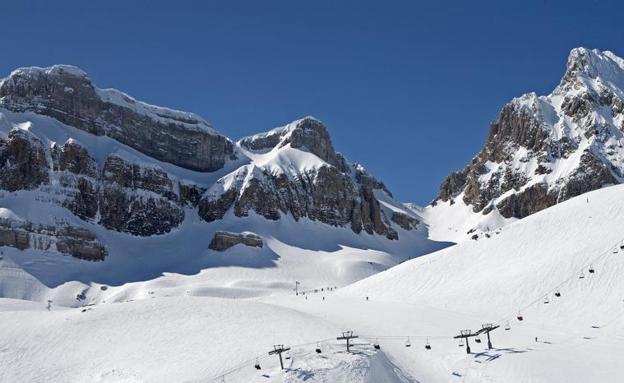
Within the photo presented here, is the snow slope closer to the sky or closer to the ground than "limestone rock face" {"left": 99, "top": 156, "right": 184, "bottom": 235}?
closer to the ground

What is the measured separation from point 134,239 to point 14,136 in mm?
38534

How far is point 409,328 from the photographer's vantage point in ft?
239

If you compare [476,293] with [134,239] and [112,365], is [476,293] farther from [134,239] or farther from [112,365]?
[134,239]

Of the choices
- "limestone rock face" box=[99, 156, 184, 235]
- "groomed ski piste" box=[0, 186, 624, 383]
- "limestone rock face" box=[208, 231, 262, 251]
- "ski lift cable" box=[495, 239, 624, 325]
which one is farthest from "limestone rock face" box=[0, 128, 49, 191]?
"ski lift cable" box=[495, 239, 624, 325]

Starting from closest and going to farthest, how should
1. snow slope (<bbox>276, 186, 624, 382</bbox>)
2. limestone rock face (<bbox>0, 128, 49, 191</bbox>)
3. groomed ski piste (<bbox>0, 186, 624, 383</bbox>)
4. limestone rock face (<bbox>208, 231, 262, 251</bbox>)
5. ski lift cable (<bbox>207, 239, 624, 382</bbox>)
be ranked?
ski lift cable (<bbox>207, 239, 624, 382</bbox>), groomed ski piste (<bbox>0, 186, 624, 383</bbox>), snow slope (<bbox>276, 186, 624, 382</bbox>), limestone rock face (<bbox>0, 128, 49, 191</bbox>), limestone rock face (<bbox>208, 231, 262, 251</bbox>)

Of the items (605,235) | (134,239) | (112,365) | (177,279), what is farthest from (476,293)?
(134,239)

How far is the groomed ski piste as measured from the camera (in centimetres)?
5775

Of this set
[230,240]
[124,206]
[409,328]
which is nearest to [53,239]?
[124,206]

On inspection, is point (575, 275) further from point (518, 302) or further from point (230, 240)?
point (230, 240)

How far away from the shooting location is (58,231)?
559ft

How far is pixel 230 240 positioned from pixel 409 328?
11774 centimetres

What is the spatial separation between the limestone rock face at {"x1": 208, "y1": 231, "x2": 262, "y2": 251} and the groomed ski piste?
89.9 meters

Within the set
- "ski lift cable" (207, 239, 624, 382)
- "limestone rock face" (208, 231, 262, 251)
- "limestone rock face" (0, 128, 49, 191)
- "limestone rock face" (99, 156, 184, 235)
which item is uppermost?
"limestone rock face" (0, 128, 49, 191)

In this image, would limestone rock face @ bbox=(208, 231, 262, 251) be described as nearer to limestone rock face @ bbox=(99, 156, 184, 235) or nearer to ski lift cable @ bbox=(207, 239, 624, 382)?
limestone rock face @ bbox=(99, 156, 184, 235)
